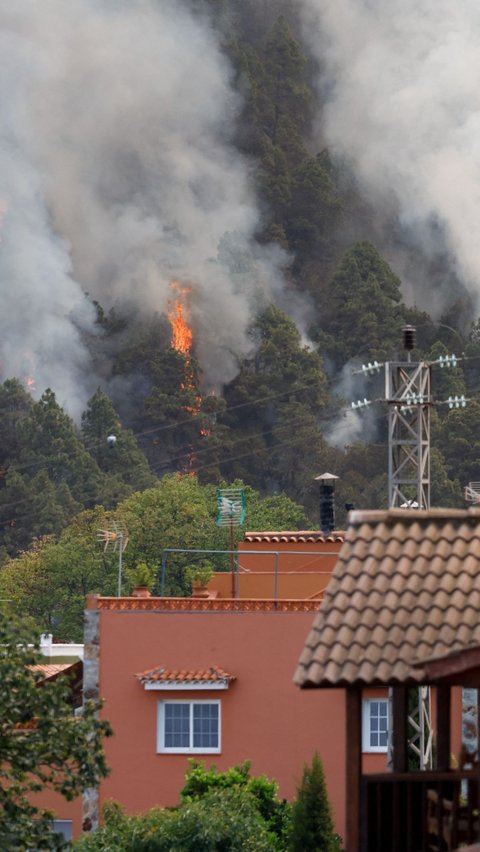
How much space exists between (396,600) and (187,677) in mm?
18576

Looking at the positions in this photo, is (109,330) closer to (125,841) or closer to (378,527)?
(125,841)

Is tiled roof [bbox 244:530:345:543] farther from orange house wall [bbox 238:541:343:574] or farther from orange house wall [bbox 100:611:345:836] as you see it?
orange house wall [bbox 100:611:345:836]

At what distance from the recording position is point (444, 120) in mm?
151250

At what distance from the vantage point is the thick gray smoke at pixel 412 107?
149 metres

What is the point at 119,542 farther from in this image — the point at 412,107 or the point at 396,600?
the point at 412,107

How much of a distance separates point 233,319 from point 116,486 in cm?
2620

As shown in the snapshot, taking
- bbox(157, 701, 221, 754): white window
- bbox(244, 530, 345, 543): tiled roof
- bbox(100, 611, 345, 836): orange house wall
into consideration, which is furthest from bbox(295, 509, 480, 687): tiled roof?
bbox(244, 530, 345, 543): tiled roof

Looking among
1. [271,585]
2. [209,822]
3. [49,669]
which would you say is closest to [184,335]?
[49,669]

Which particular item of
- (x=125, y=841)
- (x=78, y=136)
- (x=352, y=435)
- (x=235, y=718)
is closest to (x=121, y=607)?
(x=235, y=718)

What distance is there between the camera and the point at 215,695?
36344mm

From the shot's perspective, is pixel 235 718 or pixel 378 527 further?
pixel 235 718

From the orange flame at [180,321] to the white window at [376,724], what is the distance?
100517 millimetres

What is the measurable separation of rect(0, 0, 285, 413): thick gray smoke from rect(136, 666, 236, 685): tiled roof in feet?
314

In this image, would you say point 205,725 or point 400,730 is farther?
point 205,725
